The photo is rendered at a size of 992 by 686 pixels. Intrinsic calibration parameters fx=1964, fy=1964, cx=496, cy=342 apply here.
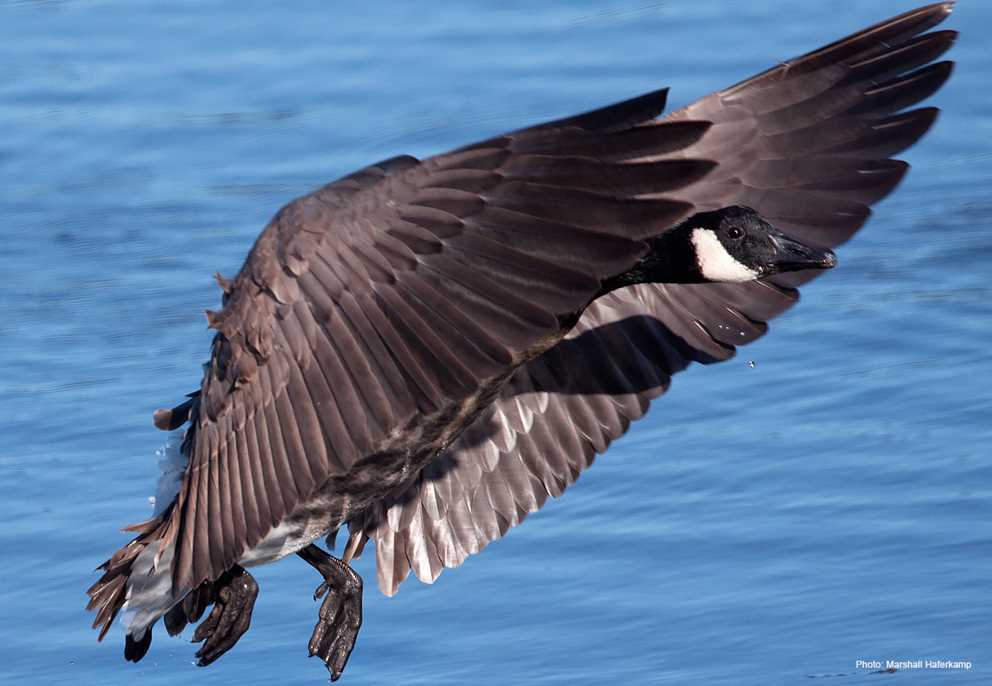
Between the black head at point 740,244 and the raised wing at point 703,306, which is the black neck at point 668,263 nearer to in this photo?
the black head at point 740,244

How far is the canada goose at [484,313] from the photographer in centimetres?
501

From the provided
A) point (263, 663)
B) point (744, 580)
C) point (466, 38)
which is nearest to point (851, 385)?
point (744, 580)

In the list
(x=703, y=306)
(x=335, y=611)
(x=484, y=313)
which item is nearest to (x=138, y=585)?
(x=335, y=611)

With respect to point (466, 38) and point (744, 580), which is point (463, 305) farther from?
point (466, 38)

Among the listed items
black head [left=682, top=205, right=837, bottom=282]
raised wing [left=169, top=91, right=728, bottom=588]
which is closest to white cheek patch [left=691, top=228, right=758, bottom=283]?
black head [left=682, top=205, right=837, bottom=282]

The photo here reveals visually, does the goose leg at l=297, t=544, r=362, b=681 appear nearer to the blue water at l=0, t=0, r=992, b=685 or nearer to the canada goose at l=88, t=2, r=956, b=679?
the canada goose at l=88, t=2, r=956, b=679

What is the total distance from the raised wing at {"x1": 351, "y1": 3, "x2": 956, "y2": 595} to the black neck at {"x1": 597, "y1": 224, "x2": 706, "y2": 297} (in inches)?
12.9

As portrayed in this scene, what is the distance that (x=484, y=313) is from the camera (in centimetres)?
507

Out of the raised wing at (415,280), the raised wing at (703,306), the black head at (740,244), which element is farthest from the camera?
the raised wing at (703,306)

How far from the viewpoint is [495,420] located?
689 cm

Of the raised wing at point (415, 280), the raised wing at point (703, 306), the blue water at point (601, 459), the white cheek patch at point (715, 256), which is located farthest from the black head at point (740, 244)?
the blue water at point (601, 459)

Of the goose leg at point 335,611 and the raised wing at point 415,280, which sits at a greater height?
the raised wing at point 415,280

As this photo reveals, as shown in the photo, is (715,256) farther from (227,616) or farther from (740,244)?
(227,616)

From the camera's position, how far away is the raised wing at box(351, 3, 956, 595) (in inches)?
248
